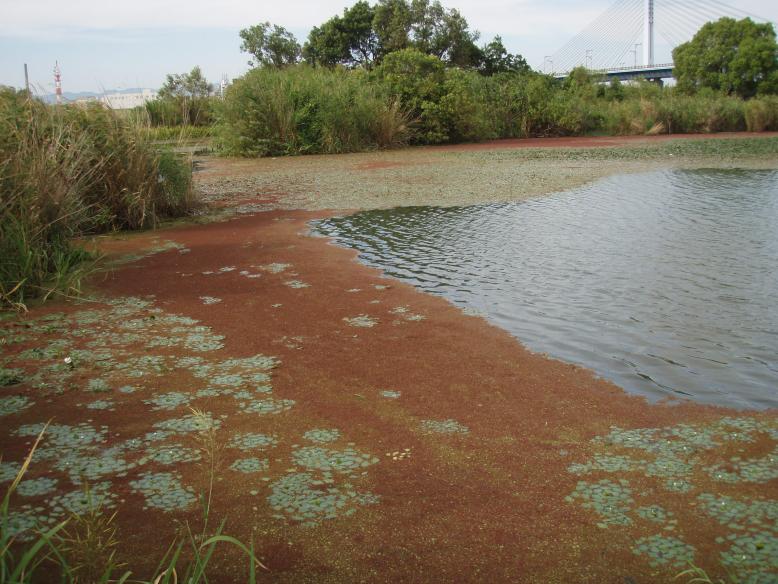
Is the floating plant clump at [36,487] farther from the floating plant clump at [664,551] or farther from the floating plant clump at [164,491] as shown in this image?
the floating plant clump at [664,551]

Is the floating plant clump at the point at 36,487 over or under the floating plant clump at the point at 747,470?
over

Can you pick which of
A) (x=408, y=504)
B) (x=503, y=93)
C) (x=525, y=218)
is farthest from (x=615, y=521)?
(x=503, y=93)

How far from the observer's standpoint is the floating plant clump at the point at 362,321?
19.0ft

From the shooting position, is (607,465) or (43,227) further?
(43,227)

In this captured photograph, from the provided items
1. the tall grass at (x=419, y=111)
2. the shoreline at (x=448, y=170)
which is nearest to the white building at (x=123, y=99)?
the shoreline at (x=448, y=170)

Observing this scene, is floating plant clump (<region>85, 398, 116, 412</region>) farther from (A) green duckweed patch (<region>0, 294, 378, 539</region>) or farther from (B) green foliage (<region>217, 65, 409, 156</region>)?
(B) green foliage (<region>217, 65, 409, 156</region>)

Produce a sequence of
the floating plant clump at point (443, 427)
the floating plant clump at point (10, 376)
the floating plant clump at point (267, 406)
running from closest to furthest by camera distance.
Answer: the floating plant clump at point (443, 427), the floating plant clump at point (267, 406), the floating plant clump at point (10, 376)

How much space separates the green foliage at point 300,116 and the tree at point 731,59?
106 ft

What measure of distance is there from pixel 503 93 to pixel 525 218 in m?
19.6

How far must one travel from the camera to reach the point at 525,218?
1034cm

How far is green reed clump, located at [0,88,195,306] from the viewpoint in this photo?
263 inches

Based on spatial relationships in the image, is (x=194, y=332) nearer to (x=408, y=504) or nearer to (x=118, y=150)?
(x=408, y=504)

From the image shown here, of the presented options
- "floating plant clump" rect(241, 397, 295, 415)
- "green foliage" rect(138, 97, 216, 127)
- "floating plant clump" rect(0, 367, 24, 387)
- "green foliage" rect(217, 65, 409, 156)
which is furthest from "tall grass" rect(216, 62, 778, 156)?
"floating plant clump" rect(241, 397, 295, 415)

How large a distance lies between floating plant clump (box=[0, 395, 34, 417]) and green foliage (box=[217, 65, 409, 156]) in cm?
1791
